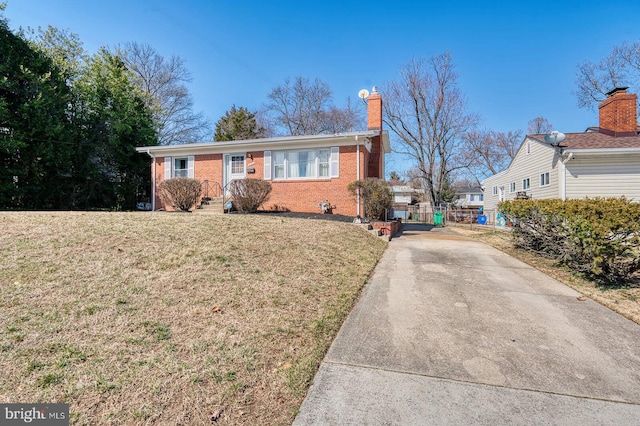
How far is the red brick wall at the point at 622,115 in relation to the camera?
1273 cm

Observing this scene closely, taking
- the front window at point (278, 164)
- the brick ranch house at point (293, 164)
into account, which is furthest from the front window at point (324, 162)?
the front window at point (278, 164)

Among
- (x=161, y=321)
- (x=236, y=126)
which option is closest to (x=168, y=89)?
(x=236, y=126)

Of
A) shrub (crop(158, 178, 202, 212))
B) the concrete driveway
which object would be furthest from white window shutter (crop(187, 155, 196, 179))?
the concrete driveway

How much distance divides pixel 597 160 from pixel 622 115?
11.9 feet

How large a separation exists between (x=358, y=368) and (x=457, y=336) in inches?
53.7

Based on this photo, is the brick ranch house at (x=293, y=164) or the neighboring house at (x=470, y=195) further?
the neighboring house at (x=470, y=195)

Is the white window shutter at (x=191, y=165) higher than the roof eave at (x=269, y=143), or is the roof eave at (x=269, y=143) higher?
the roof eave at (x=269, y=143)

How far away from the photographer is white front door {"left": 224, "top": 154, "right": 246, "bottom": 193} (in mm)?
14070

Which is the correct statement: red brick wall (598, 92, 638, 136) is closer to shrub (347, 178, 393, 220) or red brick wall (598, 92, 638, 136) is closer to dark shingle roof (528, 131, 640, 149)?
dark shingle roof (528, 131, 640, 149)

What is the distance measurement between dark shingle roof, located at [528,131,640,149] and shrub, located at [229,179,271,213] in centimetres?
1201

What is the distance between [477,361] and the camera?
9.17ft

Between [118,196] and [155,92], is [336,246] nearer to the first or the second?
[118,196]

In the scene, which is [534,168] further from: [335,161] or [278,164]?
[278,164]

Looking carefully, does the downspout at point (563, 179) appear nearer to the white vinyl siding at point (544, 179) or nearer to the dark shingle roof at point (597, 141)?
the dark shingle roof at point (597, 141)
